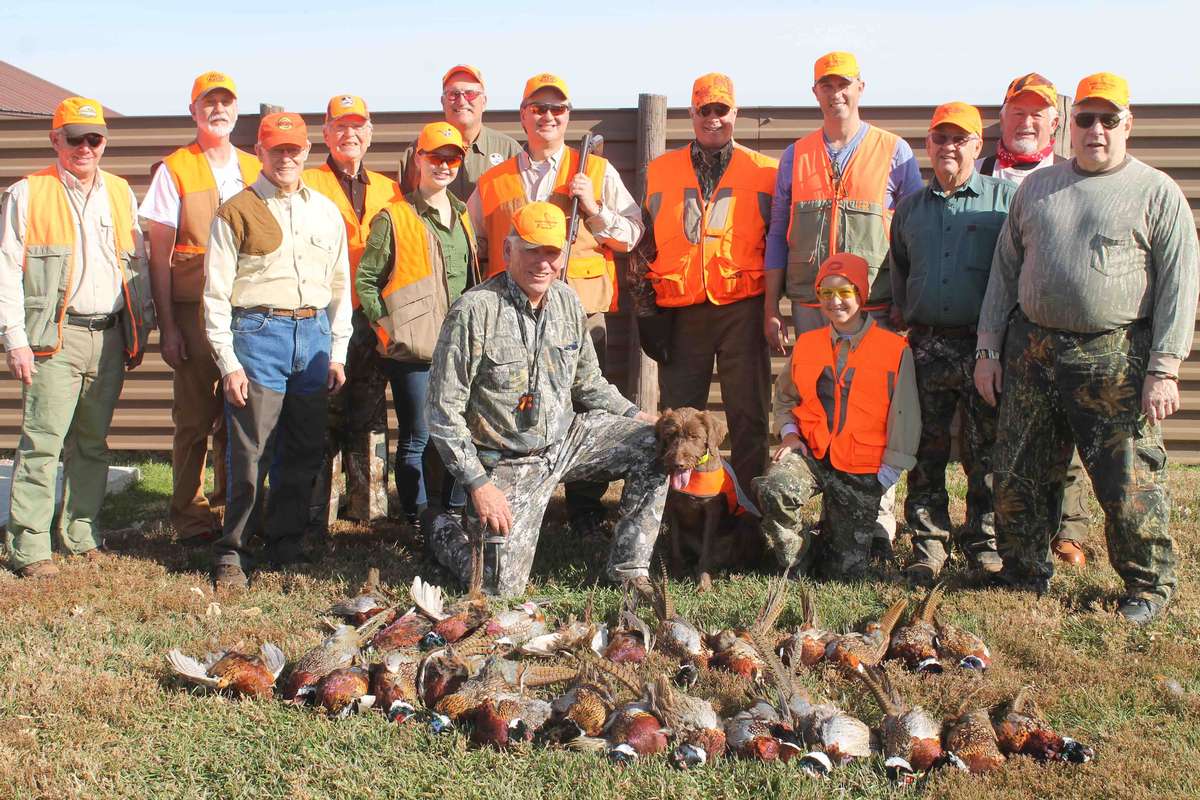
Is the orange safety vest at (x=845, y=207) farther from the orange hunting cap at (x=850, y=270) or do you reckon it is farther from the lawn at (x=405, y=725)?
the lawn at (x=405, y=725)

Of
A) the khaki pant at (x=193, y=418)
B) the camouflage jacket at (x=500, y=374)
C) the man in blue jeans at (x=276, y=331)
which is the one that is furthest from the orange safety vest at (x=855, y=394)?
the khaki pant at (x=193, y=418)

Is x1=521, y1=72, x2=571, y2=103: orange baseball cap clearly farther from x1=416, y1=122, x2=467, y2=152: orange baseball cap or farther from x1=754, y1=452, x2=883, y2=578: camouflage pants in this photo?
x1=754, y1=452, x2=883, y2=578: camouflage pants

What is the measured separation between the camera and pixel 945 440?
5793mm

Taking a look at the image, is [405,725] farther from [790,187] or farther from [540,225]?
[790,187]

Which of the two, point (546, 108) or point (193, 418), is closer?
point (546, 108)

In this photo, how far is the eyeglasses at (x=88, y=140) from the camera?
5.70m

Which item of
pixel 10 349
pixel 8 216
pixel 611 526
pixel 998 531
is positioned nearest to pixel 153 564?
pixel 10 349

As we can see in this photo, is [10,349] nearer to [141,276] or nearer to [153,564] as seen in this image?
[141,276]

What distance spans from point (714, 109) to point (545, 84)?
99 centimetres

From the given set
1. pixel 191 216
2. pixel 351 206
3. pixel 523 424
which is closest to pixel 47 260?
pixel 191 216

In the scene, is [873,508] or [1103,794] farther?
[873,508]

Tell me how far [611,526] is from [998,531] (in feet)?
7.70

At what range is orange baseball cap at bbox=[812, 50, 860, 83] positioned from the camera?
19.0ft

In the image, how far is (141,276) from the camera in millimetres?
6121
